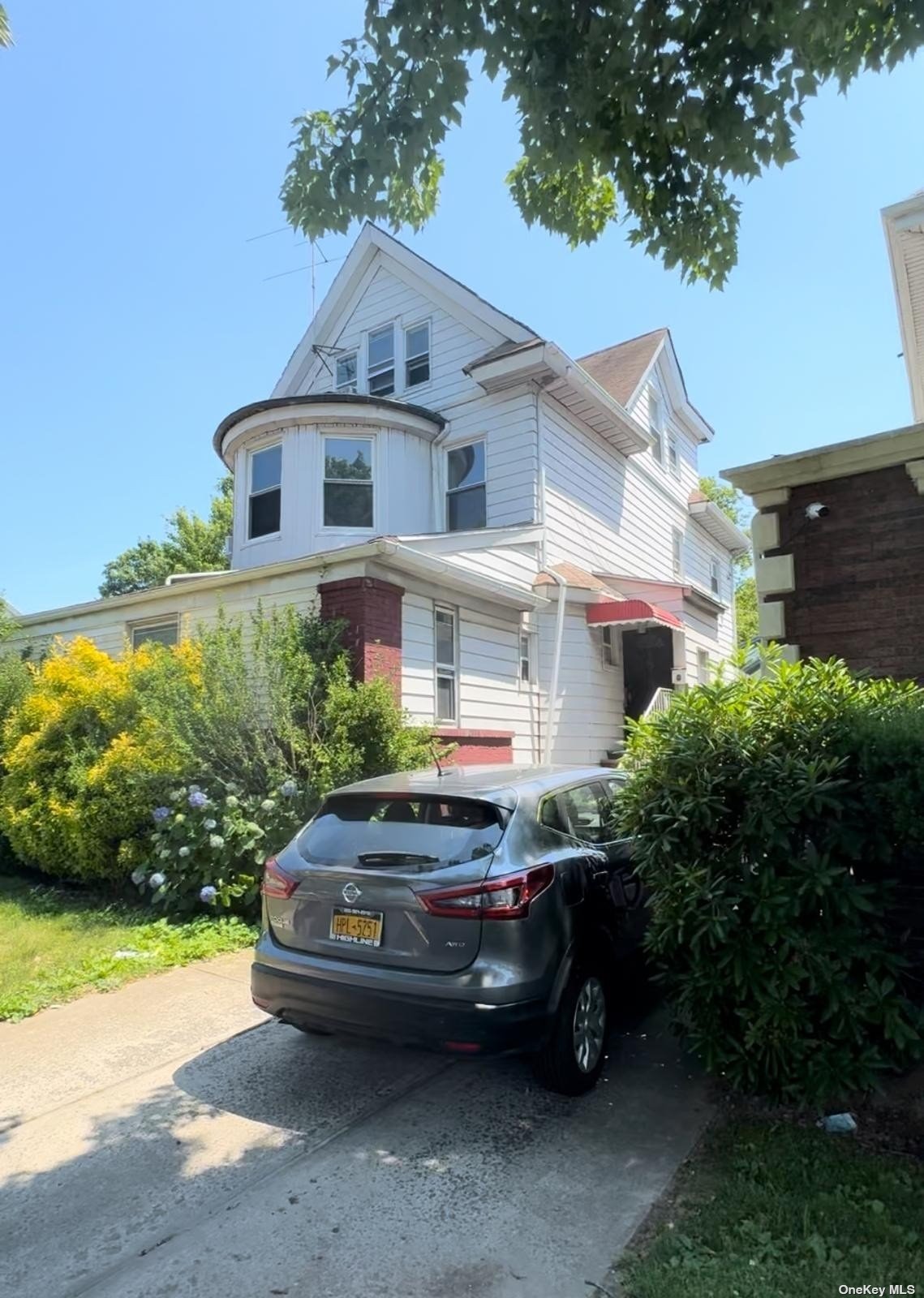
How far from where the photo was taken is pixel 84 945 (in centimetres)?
692

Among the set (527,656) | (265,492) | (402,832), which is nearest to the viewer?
(402,832)

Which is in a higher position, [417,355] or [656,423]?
[417,355]

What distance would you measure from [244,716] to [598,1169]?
5.86 meters

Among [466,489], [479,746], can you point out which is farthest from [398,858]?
[466,489]

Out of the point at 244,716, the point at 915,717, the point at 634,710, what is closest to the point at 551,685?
the point at 634,710

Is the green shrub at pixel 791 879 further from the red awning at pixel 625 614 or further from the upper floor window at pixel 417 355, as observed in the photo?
the upper floor window at pixel 417 355

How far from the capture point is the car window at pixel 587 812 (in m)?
4.65

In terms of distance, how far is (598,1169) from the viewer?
337cm

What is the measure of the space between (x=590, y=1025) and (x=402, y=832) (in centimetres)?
139

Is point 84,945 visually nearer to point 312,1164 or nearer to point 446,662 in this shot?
point 312,1164

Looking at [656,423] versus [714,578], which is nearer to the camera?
[656,423]

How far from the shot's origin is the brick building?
6590 millimetres

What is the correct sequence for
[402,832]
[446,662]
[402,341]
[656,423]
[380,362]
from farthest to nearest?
1. [656,423]
2. [380,362]
3. [402,341]
4. [446,662]
5. [402,832]

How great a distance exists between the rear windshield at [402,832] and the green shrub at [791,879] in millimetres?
839
